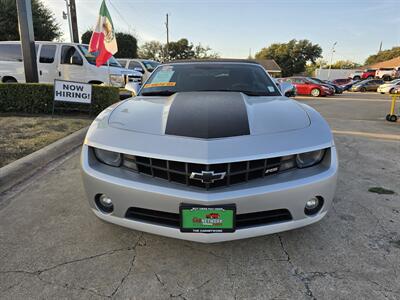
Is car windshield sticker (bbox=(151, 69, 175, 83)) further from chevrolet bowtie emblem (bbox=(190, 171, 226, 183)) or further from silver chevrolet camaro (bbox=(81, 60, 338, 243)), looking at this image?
chevrolet bowtie emblem (bbox=(190, 171, 226, 183))

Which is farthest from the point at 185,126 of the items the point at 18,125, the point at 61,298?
the point at 18,125

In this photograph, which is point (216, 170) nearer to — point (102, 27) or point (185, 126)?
point (185, 126)

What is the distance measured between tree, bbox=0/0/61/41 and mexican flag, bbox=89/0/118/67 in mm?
16358

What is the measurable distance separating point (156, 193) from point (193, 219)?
28 centimetres

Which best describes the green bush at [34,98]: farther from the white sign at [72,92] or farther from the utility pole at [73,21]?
the utility pole at [73,21]

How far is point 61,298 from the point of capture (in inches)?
66.6

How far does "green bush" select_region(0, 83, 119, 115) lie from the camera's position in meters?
7.10

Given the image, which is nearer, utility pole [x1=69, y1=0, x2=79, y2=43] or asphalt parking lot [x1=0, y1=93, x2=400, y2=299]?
asphalt parking lot [x1=0, y1=93, x2=400, y2=299]

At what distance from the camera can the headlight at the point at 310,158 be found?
2.02 m

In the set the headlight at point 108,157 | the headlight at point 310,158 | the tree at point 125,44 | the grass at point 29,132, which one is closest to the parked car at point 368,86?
the tree at point 125,44

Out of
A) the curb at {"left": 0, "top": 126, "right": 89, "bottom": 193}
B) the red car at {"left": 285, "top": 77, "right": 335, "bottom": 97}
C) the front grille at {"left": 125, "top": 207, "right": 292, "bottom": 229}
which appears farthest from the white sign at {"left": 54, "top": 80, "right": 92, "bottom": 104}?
the red car at {"left": 285, "top": 77, "right": 335, "bottom": 97}

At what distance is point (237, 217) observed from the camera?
71.3 inches

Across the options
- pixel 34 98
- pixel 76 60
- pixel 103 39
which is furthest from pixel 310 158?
pixel 76 60

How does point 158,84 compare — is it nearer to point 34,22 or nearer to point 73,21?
point 73,21
